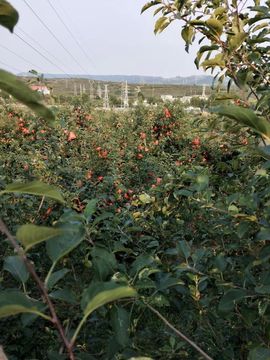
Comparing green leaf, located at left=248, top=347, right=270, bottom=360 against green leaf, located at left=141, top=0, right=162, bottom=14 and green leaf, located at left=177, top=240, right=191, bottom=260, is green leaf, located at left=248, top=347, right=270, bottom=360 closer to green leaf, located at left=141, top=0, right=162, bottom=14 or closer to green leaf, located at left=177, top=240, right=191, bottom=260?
green leaf, located at left=177, top=240, right=191, bottom=260

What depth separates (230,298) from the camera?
85 centimetres

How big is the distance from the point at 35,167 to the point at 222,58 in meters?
2.83

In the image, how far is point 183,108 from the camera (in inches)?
288

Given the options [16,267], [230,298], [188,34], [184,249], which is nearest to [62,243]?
[16,267]

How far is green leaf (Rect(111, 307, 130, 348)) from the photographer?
27.6 inches

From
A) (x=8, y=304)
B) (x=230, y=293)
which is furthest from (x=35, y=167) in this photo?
(x=8, y=304)

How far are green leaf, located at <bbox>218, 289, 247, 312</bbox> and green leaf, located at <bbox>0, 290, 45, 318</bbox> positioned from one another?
49 cm

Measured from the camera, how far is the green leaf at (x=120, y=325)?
0.70 m

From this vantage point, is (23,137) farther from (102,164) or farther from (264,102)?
(264,102)

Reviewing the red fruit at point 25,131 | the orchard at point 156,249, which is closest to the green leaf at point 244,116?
the orchard at point 156,249

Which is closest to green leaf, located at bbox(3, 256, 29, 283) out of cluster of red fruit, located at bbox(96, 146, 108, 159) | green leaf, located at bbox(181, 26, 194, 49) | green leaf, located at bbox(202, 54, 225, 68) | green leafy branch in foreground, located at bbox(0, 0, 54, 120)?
green leafy branch in foreground, located at bbox(0, 0, 54, 120)

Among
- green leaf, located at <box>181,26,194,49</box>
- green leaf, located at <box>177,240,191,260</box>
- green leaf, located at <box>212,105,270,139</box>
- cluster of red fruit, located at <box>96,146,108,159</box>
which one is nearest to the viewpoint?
green leaf, located at <box>212,105,270,139</box>

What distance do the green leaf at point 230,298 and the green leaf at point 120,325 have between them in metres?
0.24

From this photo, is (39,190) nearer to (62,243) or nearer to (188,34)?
(62,243)
